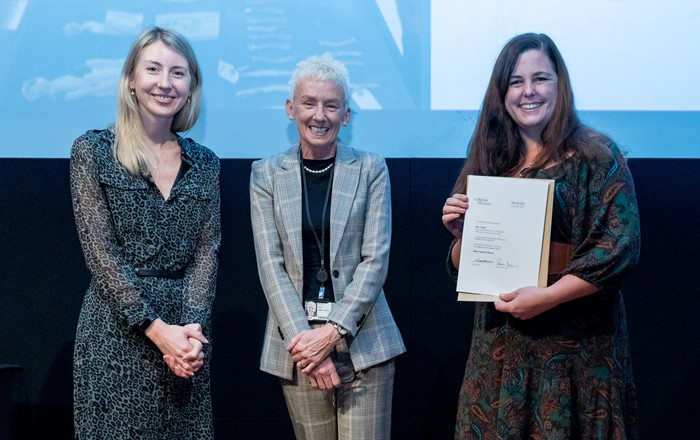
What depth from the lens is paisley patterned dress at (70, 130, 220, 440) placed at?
6.88 ft

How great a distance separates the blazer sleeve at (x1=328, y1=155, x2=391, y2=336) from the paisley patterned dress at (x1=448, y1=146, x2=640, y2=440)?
404 millimetres

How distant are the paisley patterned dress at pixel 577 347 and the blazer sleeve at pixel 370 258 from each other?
404mm

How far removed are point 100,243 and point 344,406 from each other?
2.72ft

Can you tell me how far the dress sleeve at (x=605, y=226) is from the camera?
75.4 inches

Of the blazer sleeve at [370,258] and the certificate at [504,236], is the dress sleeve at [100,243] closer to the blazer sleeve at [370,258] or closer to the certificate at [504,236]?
the blazer sleeve at [370,258]

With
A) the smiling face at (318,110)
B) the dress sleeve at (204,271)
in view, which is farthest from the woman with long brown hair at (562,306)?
the dress sleeve at (204,271)

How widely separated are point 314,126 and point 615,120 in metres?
1.51

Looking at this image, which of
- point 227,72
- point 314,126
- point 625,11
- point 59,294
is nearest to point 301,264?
point 314,126

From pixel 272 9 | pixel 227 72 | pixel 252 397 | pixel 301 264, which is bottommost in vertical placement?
pixel 252 397

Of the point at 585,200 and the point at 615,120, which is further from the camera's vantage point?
the point at 615,120

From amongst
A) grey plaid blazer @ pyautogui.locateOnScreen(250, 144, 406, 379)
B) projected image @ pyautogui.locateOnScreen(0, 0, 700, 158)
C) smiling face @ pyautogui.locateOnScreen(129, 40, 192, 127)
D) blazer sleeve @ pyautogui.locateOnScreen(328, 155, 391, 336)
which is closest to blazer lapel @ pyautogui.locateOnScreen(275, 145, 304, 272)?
grey plaid blazer @ pyautogui.locateOnScreen(250, 144, 406, 379)

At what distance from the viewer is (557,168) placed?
2.04m

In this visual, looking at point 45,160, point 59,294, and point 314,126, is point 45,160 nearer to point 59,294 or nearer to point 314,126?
point 59,294

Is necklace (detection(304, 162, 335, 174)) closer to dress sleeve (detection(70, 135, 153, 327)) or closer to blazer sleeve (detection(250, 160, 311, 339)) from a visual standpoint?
blazer sleeve (detection(250, 160, 311, 339))
